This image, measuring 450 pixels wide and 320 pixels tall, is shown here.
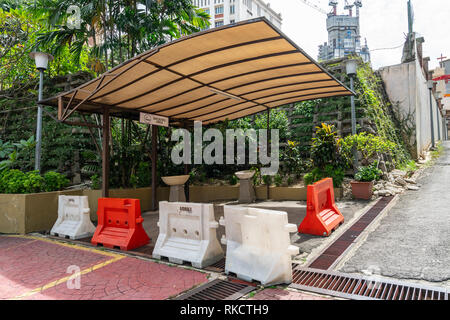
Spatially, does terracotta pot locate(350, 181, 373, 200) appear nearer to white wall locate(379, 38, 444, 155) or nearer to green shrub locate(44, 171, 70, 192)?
green shrub locate(44, 171, 70, 192)

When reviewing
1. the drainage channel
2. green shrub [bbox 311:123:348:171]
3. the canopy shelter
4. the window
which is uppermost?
the window

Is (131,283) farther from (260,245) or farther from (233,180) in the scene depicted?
(233,180)

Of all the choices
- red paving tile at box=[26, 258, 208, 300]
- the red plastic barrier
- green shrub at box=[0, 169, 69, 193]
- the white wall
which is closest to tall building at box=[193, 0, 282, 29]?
the white wall

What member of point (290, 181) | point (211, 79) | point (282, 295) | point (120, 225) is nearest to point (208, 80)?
point (211, 79)

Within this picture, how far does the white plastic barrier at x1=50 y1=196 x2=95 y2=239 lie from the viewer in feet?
19.0

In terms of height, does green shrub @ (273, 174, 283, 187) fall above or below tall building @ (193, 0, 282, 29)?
below

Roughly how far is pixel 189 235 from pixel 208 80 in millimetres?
3904

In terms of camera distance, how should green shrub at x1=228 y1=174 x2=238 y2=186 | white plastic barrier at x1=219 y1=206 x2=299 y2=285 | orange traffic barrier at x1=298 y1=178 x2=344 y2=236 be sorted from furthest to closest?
green shrub at x1=228 y1=174 x2=238 y2=186 < orange traffic barrier at x1=298 y1=178 x2=344 y2=236 < white plastic barrier at x1=219 y1=206 x2=299 y2=285

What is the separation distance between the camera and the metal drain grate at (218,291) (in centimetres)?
298

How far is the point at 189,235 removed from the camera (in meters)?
4.28

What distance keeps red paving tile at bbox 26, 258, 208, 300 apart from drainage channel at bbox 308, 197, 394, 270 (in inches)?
63.1

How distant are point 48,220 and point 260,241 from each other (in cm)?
546

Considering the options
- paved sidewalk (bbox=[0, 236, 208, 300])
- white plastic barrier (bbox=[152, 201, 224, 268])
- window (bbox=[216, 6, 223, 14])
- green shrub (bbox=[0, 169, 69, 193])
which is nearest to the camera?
paved sidewalk (bbox=[0, 236, 208, 300])
